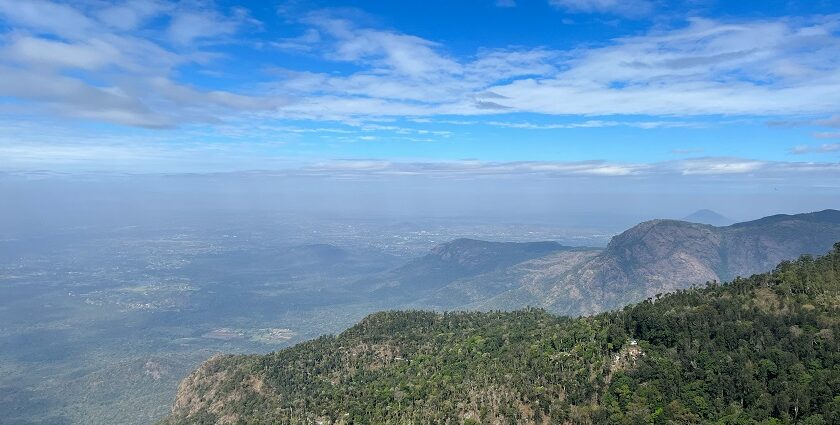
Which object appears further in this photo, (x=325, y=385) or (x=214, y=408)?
(x=214, y=408)

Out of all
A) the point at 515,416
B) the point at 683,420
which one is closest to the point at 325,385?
the point at 515,416

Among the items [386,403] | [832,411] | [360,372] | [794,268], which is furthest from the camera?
[360,372]

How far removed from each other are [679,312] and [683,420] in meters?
34.3

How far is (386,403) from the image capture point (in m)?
108

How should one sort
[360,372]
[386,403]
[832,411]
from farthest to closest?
[360,372] < [386,403] < [832,411]

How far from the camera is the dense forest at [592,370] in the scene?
83.7 meters

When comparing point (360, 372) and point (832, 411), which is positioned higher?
point (832, 411)

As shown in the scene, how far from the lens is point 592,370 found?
101m

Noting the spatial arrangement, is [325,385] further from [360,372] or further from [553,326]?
[553,326]

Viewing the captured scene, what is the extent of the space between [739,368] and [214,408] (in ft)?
393

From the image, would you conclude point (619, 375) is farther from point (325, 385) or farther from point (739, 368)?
point (325, 385)

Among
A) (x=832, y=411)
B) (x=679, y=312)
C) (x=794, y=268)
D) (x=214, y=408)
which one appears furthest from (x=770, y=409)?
(x=214, y=408)

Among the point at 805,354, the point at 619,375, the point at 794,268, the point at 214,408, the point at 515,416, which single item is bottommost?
the point at 214,408

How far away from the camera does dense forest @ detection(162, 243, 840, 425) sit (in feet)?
275
